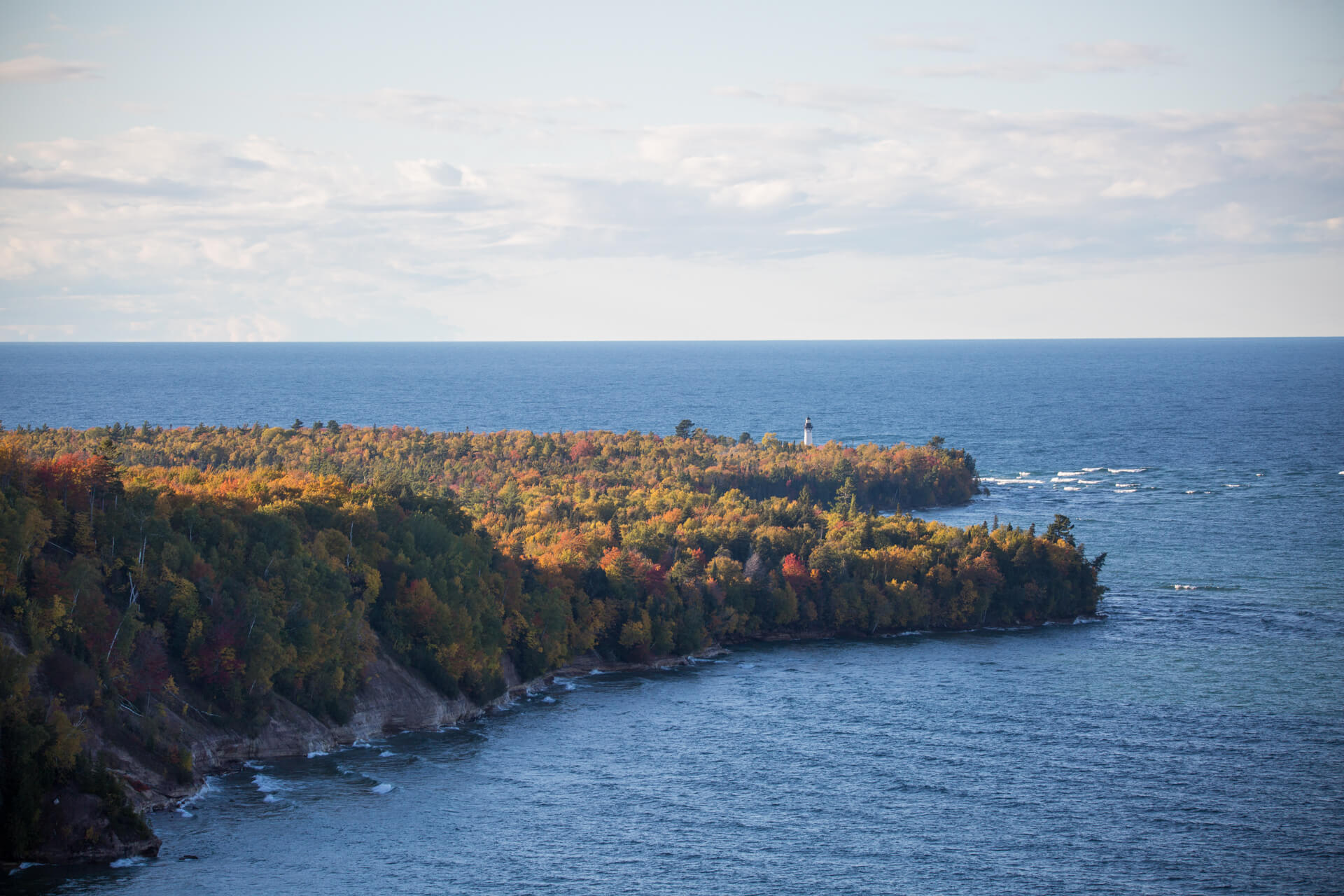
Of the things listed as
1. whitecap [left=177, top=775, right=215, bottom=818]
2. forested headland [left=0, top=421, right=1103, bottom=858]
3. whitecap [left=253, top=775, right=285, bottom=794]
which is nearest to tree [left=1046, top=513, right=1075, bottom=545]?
forested headland [left=0, top=421, right=1103, bottom=858]

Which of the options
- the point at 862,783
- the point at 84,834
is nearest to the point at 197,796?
the point at 84,834

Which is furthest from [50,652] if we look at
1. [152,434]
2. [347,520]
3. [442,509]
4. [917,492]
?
[917,492]

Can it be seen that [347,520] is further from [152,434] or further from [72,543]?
[152,434]

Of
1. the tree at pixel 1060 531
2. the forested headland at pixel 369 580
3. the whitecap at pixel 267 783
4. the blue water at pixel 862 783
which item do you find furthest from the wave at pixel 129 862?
the tree at pixel 1060 531

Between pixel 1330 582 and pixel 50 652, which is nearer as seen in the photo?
pixel 50 652

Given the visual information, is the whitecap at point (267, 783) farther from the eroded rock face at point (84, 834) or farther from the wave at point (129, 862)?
the wave at point (129, 862)

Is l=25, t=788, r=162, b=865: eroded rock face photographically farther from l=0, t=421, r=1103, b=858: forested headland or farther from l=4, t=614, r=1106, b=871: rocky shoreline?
l=0, t=421, r=1103, b=858: forested headland
